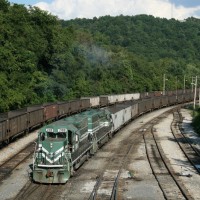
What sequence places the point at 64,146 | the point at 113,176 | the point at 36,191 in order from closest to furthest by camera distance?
the point at 36,191 → the point at 64,146 → the point at 113,176

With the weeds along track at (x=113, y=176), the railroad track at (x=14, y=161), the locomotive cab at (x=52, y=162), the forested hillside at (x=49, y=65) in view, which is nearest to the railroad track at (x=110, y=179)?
the weeds along track at (x=113, y=176)

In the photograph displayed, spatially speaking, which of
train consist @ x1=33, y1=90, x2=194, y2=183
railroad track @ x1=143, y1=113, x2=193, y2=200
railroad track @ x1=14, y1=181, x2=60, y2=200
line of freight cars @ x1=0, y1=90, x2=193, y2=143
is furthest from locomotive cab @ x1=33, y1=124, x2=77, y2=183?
line of freight cars @ x1=0, y1=90, x2=193, y2=143

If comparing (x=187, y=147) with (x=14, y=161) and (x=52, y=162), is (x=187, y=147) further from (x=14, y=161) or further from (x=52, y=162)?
(x=52, y=162)

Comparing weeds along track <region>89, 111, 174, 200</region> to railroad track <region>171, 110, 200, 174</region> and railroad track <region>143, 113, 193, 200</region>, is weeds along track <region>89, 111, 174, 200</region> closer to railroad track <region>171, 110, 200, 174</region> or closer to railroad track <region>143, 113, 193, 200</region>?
railroad track <region>143, 113, 193, 200</region>

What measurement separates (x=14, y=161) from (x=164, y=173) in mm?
10860

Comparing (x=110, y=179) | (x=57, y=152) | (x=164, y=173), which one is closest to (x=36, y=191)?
(x=57, y=152)

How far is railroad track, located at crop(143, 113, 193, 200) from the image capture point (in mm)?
21719

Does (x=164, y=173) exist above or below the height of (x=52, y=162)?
below

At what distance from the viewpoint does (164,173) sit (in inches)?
1042

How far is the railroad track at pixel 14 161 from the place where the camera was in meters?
25.9

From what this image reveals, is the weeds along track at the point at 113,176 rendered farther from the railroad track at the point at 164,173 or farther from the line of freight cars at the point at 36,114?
the line of freight cars at the point at 36,114

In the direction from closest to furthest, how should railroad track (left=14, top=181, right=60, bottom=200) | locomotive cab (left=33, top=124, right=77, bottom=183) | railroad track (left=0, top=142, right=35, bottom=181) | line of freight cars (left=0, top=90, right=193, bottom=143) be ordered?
railroad track (left=14, top=181, right=60, bottom=200)
locomotive cab (left=33, top=124, right=77, bottom=183)
railroad track (left=0, top=142, right=35, bottom=181)
line of freight cars (left=0, top=90, right=193, bottom=143)

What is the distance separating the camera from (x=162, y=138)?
137 ft

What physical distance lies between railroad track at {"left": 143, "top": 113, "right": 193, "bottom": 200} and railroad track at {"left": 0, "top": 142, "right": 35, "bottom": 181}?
9411 mm
